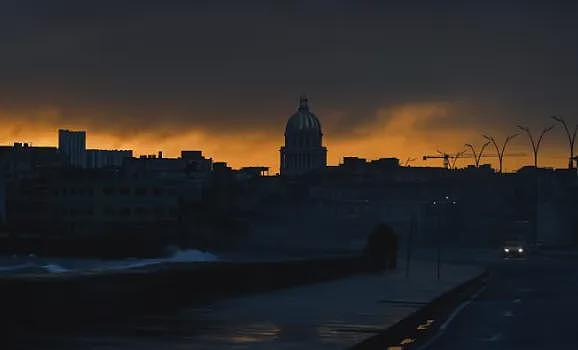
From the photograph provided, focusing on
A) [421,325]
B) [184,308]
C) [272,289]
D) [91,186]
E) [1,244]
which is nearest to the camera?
[421,325]

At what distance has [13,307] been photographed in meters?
24.9

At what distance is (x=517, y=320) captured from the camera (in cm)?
3438

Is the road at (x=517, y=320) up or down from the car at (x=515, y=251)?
down

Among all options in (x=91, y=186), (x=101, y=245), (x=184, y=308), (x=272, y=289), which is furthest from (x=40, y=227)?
(x=184, y=308)

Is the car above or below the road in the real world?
above

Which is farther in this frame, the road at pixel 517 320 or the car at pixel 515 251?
the car at pixel 515 251

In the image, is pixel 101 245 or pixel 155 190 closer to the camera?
pixel 101 245

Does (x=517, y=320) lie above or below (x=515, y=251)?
below

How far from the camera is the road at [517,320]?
2645 cm

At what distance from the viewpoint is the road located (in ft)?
86.8

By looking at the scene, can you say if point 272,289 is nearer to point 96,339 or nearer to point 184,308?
point 184,308

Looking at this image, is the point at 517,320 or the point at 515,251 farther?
the point at 515,251

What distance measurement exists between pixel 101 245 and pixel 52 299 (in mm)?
141145

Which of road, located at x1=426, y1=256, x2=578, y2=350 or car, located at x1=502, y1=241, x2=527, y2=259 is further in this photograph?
car, located at x1=502, y1=241, x2=527, y2=259
